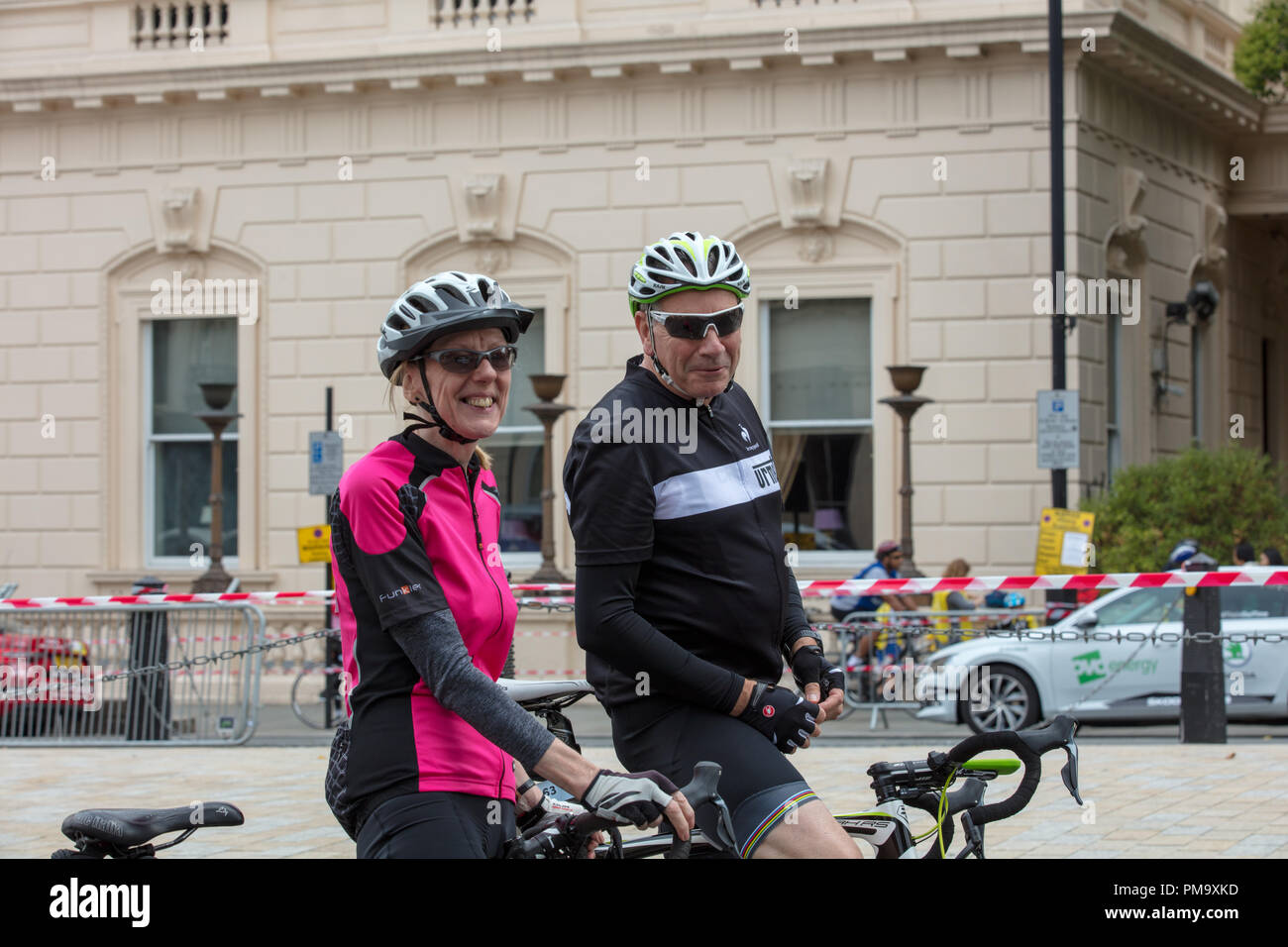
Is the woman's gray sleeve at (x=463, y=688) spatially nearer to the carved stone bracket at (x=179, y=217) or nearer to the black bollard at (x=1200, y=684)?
the black bollard at (x=1200, y=684)

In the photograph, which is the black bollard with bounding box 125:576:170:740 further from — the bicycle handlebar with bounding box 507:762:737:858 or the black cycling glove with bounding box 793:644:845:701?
the bicycle handlebar with bounding box 507:762:737:858

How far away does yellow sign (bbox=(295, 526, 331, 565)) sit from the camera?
61.1 ft

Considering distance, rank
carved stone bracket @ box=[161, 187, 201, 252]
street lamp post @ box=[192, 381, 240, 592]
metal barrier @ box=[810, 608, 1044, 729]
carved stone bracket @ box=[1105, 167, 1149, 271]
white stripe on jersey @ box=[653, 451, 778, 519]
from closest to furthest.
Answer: white stripe on jersey @ box=[653, 451, 778, 519]
metal barrier @ box=[810, 608, 1044, 729]
street lamp post @ box=[192, 381, 240, 592]
carved stone bracket @ box=[1105, 167, 1149, 271]
carved stone bracket @ box=[161, 187, 201, 252]

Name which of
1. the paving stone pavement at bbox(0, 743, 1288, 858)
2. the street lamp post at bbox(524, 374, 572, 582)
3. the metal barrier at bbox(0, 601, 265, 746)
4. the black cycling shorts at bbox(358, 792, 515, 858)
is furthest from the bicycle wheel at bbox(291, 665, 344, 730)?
the black cycling shorts at bbox(358, 792, 515, 858)

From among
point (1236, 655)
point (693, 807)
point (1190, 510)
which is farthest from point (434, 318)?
point (1190, 510)

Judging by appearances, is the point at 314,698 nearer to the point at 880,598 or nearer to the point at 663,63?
the point at 880,598

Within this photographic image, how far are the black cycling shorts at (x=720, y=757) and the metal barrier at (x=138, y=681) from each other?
35.9 ft

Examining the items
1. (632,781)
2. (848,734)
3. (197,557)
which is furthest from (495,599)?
(197,557)

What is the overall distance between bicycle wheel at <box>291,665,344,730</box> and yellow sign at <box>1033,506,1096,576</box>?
6775mm

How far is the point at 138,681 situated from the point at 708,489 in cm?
1144

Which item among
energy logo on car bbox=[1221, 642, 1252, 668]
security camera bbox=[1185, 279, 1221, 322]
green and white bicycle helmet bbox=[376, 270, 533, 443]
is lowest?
energy logo on car bbox=[1221, 642, 1252, 668]

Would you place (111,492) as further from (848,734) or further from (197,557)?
(848,734)

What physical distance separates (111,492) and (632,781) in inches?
783

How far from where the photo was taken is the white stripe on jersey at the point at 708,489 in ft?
13.0
